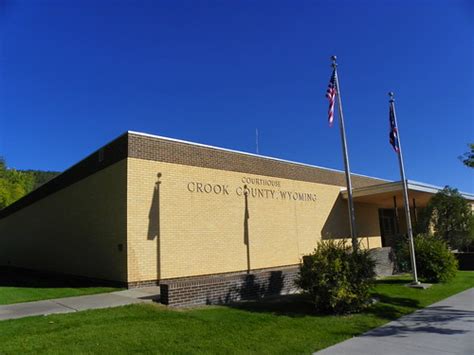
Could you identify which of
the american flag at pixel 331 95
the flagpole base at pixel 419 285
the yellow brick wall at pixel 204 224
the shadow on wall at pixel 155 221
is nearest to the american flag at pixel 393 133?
the american flag at pixel 331 95

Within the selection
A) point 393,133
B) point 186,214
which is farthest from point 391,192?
point 186,214

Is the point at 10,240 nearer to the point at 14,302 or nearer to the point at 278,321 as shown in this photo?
the point at 14,302

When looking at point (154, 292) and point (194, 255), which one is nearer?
point (154, 292)

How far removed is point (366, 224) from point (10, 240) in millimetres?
26594

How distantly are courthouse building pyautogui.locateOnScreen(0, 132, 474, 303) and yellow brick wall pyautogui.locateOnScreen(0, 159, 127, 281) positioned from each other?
0.04 m

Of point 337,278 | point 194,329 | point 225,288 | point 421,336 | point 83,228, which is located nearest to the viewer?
point 421,336

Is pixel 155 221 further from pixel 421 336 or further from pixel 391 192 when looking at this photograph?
pixel 391 192

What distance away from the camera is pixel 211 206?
1664cm

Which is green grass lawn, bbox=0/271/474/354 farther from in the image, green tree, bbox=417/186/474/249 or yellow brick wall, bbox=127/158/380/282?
green tree, bbox=417/186/474/249

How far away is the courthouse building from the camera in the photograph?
14.2 m

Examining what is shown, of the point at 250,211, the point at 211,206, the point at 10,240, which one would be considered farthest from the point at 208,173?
the point at 10,240

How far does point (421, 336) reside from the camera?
7469 mm

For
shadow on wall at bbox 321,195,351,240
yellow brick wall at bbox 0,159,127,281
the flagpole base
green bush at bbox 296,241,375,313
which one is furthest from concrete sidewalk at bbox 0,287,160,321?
shadow on wall at bbox 321,195,351,240

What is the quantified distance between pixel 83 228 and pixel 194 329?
11.4 m
